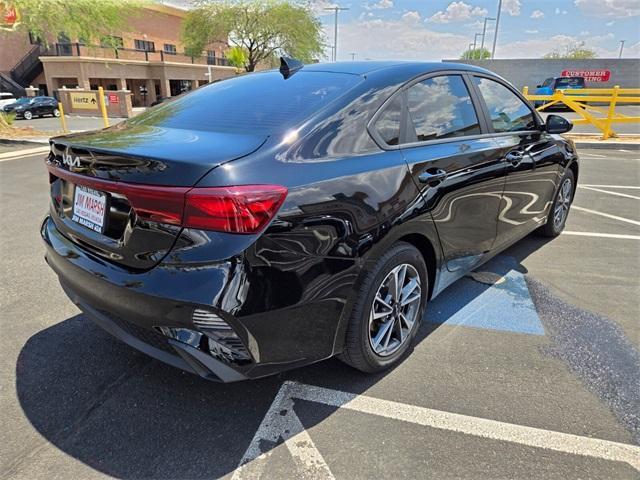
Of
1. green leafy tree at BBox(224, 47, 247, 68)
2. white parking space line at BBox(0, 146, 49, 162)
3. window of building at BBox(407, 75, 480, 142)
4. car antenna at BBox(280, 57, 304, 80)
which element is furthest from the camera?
green leafy tree at BBox(224, 47, 247, 68)

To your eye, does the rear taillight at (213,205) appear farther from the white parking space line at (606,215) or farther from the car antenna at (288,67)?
the white parking space line at (606,215)

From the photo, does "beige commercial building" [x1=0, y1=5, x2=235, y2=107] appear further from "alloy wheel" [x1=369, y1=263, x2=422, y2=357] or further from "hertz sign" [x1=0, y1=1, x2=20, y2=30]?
"alloy wheel" [x1=369, y1=263, x2=422, y2=357]

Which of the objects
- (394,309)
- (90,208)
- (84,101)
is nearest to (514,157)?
(394,309)

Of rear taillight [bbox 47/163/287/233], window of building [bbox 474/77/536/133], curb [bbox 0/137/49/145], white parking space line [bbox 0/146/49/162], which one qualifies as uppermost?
window of building [bbox 474/77/536/133]

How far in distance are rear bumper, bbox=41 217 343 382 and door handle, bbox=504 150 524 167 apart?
207 cm

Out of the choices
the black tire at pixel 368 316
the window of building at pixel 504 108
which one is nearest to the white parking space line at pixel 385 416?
the black tire at pixel 368 316

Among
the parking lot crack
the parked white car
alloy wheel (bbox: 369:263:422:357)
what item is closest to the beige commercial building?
the parked white car

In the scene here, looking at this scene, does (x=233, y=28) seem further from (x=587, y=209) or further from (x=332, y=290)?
(x=332, y=290)

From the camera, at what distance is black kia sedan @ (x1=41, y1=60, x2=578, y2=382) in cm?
191

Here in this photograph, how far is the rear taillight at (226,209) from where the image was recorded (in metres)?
1.85

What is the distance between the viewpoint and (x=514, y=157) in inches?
141

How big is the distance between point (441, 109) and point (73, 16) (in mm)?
20590

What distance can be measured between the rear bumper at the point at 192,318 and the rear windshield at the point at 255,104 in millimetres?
818

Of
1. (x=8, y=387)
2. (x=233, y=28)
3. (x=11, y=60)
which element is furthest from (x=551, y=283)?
(x=11, y=60)
